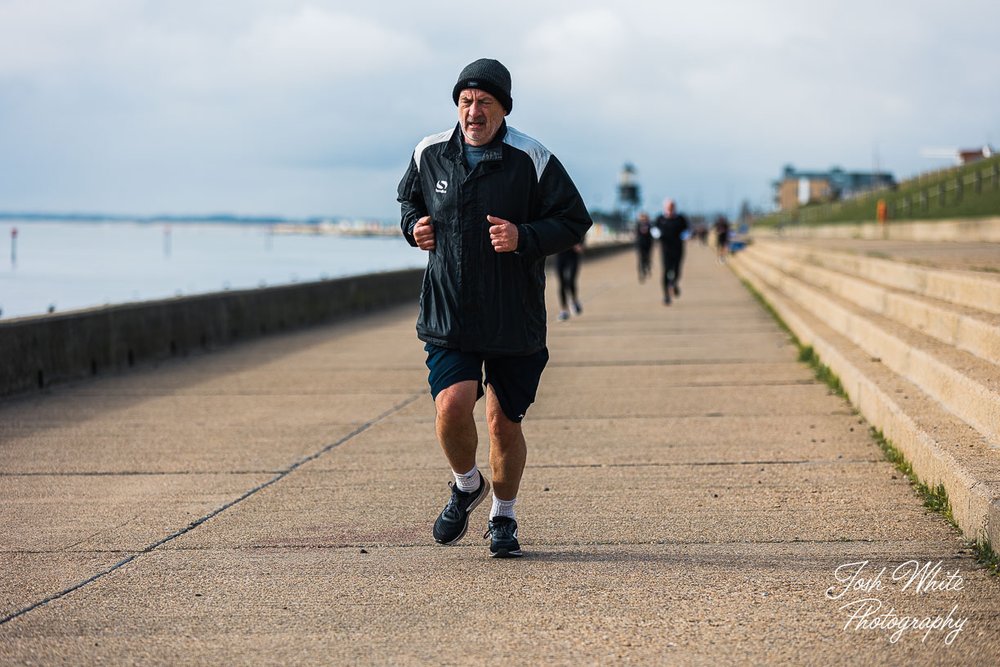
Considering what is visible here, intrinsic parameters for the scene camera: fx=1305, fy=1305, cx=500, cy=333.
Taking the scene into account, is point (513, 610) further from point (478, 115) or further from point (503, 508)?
point (478, 115)

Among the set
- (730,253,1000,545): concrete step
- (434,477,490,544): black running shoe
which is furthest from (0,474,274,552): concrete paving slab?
(730,253,1000,545): concrete step

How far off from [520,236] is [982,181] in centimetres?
3825

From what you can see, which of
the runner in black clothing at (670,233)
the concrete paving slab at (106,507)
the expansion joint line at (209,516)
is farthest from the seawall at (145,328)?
the runner in black clothing at (670,233)

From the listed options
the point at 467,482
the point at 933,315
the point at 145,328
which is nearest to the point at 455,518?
the point at 467,482

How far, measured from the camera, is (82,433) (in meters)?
9.21

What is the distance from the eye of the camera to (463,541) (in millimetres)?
5910

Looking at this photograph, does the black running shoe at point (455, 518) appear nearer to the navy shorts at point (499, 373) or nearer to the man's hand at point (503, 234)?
the navy shorts at point (499, 373)

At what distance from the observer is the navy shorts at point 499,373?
17.9ft

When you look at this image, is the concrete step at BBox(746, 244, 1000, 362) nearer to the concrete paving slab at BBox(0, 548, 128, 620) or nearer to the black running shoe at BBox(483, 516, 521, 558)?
the black running shoe at BBox(483, 516, 521, 558)

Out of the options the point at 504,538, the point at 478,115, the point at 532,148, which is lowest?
the point at 504,538

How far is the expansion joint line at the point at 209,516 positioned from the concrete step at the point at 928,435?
3484mm

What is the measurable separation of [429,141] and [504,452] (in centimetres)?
137

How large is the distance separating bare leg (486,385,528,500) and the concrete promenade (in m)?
0.30

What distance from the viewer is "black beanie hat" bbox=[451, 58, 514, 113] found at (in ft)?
17.5
